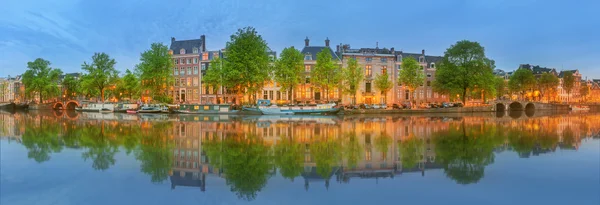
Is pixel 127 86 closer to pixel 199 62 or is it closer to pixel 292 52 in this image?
pixel 199 62

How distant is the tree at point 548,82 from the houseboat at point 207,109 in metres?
80.5

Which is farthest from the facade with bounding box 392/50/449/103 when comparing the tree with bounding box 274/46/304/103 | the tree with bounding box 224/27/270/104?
the tree with bounding box 224/27/270/104

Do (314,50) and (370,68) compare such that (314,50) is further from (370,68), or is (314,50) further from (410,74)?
(410,74)

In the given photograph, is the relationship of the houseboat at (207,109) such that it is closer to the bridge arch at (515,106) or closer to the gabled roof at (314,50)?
the gabled roof at (314,50)

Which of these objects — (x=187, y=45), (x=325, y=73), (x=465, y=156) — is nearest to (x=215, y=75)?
(x=325, y=73)

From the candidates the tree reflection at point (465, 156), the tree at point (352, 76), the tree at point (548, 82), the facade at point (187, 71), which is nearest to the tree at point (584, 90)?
the tree at point (548, 82)

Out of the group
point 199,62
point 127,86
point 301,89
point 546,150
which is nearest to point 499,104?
point 301,89

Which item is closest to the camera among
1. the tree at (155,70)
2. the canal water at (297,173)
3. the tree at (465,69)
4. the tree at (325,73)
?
the canal water at (297,173)

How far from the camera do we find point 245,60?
48.9m

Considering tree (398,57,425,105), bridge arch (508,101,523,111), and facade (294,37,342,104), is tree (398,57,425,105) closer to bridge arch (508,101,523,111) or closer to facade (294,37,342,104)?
facade (294,37,342,104)

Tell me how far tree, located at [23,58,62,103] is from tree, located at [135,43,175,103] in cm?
2842

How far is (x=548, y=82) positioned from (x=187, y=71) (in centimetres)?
8476

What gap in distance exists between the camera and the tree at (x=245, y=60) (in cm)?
4881

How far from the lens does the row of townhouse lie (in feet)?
211
